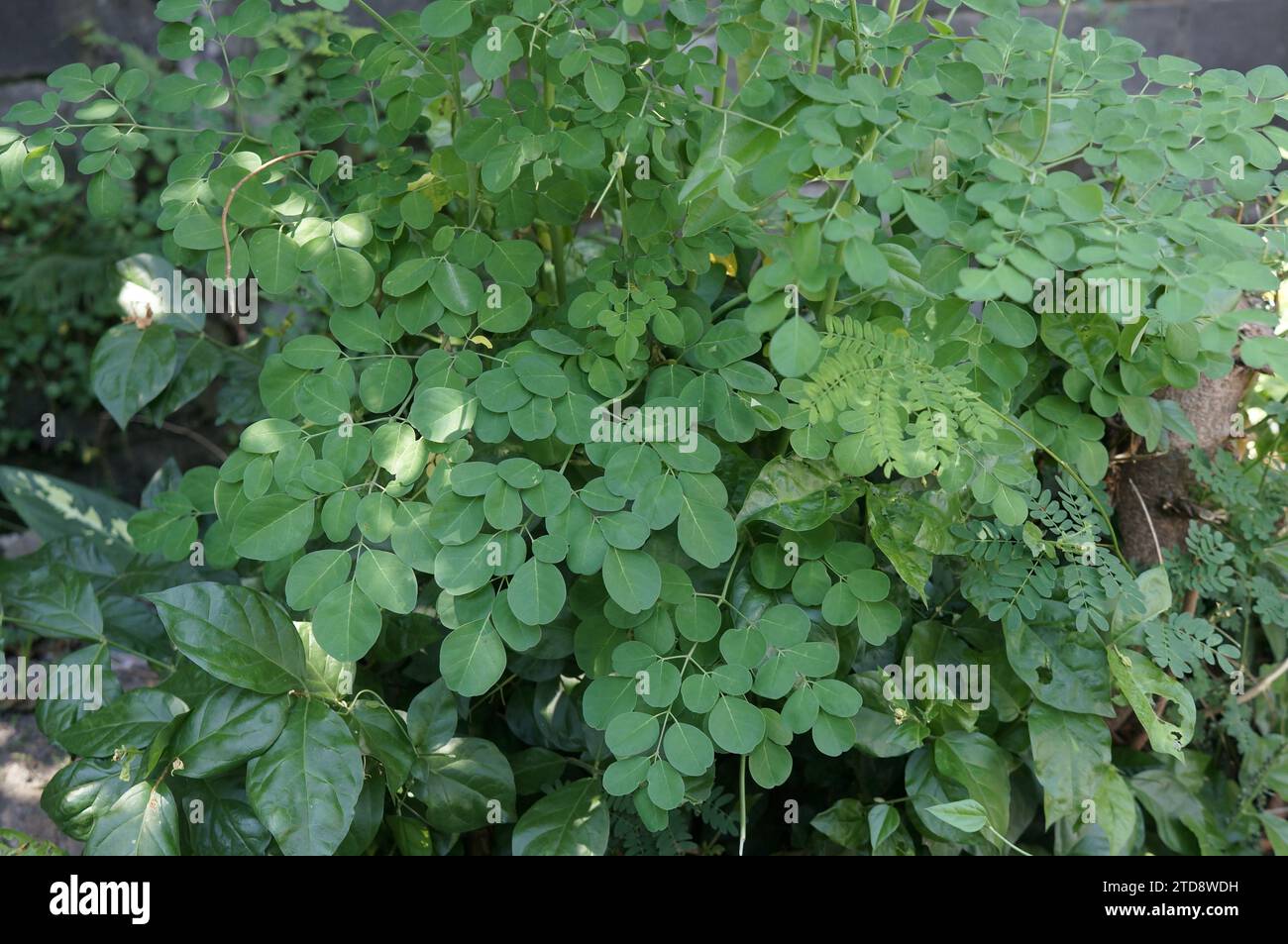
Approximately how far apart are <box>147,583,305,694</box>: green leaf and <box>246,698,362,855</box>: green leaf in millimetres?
86

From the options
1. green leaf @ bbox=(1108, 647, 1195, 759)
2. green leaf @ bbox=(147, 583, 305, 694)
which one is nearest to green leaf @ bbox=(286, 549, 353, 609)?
green leaf @ bbox=(147, 583, 305, 694)

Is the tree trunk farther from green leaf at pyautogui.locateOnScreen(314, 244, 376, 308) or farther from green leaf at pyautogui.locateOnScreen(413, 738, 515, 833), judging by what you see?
green leaf at pyautogui.locateOnScreen(314, 244, 376, 308)

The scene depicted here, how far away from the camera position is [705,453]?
5.13 ft

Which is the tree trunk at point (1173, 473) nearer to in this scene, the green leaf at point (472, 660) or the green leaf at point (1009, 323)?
the green leaf at point (1009, 323)

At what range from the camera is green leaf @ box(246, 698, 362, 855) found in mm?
1520

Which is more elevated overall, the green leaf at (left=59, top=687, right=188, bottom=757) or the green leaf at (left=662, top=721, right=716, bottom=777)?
the green leaf at (left=662, top=721, right=716, bottom=777)

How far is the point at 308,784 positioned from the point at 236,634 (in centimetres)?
27

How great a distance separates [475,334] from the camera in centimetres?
171

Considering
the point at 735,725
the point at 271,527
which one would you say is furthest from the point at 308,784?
the point at 735,725

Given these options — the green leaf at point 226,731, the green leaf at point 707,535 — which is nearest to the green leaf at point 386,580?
the green leaf at point 226,731

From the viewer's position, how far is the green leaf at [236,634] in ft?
5.29

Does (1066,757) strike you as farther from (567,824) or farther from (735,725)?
(567,824)

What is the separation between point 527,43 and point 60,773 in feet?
4.57

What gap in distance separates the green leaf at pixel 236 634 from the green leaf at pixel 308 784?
0.09m
